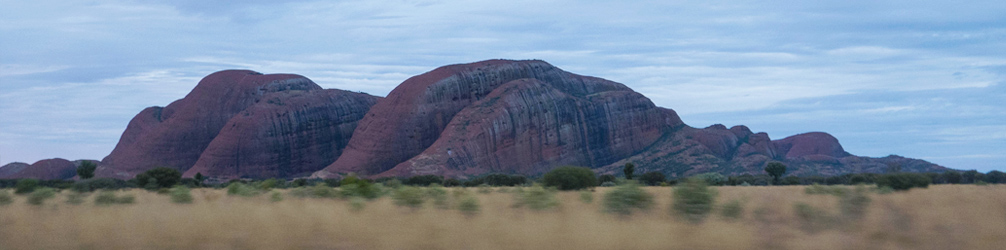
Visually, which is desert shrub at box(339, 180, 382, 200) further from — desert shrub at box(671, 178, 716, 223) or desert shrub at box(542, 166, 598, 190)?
desert shrub at box(542, 166, 598, 190)

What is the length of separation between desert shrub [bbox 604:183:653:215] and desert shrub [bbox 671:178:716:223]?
513mm

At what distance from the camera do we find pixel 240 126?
111000 mm

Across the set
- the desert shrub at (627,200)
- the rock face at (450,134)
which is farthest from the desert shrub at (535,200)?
the rock face at (450,134)

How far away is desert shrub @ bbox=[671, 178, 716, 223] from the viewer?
39.5 feet

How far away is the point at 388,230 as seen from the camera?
34.7ft

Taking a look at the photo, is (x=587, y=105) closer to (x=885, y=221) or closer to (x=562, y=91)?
(x=562, y=91)

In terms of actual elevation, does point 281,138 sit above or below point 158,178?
above

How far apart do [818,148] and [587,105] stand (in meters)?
54.4

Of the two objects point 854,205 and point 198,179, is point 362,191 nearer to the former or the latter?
point 854,205

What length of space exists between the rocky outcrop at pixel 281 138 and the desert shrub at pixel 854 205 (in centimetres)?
9936

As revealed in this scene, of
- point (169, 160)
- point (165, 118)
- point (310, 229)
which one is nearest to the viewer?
point (310, 229)

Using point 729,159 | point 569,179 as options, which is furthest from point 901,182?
point 729,159

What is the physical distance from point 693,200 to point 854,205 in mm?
3250

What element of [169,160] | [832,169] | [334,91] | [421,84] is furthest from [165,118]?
[832,169]
